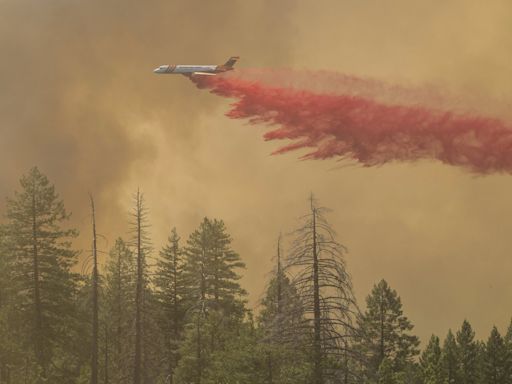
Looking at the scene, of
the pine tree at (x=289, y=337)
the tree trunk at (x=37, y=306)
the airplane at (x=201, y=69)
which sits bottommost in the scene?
the pine tree at (x=289, y=337)

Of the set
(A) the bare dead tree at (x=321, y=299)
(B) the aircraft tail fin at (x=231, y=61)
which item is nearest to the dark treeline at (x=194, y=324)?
(A) the bare dead tree at (x=321, y=299)

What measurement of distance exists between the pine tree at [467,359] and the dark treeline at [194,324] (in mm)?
99

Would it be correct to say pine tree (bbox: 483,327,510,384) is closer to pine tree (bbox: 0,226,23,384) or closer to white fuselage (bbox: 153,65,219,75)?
white fuselage (bbox: 153,65,219,75)

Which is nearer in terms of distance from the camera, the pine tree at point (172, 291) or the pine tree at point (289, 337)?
the pine tree at point (289, 337)

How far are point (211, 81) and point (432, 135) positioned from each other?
21820 millimetres

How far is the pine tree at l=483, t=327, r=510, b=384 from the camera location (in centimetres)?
7181

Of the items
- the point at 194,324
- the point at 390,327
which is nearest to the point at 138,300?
the point at 194,324

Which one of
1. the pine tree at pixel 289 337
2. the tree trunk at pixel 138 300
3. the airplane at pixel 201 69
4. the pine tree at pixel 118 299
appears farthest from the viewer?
the airplane at pixel 201 69

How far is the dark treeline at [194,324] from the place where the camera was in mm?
34094

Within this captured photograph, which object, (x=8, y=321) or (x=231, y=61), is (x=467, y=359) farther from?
(x=8, y=321)

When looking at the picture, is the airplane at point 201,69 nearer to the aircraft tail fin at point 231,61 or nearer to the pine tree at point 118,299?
the aircraft tail fin at point 231,61

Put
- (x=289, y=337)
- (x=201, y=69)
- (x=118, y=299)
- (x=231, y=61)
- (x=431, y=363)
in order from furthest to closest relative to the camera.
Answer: (x=231, y=61), (x=201, y=69), (x=431, y=363), (x=118, y=299), (x=289, y=337)

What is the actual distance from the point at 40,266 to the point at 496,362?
4433cm

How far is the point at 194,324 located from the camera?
165 ft
